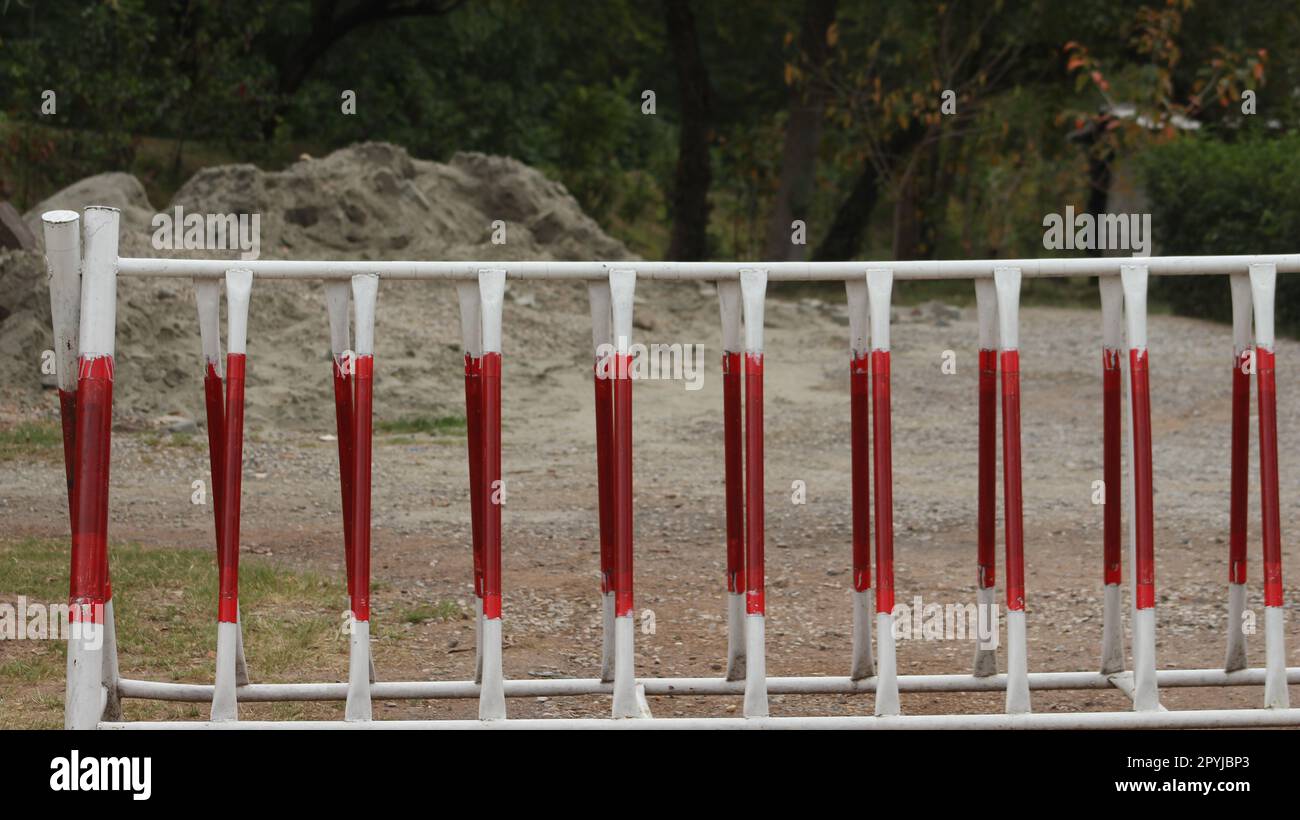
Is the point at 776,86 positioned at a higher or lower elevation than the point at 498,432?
higher

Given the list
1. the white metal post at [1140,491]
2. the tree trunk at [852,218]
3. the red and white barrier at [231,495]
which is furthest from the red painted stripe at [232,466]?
the tree trunk at [852,218]

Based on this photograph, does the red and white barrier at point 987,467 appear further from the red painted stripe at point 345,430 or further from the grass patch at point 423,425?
the grass patch at point 423,425

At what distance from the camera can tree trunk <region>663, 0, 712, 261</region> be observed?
2461cm

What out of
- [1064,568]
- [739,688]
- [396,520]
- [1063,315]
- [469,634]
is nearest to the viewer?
[739,688]

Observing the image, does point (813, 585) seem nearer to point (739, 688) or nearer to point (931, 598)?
point (931, 598)

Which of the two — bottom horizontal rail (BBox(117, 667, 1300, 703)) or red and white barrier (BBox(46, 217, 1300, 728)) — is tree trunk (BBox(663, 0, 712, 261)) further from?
red and white barrier (BBox(46, 217, 1300, 728))

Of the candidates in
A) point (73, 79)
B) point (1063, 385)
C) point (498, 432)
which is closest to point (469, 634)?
point (498, 432)

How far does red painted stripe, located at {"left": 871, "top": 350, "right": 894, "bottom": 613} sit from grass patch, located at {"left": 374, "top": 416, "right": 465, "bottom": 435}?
8.19 m

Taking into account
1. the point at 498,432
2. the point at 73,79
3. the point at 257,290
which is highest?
the point at 73,79

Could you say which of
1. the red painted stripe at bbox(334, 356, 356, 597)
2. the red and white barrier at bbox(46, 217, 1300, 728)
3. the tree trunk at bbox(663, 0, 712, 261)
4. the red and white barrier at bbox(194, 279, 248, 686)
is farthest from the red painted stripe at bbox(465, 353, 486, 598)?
the tree trunk at bbox(663, 0, 712, 261)

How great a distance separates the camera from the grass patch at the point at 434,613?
6.98 m

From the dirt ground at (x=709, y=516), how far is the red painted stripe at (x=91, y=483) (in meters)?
1.51
